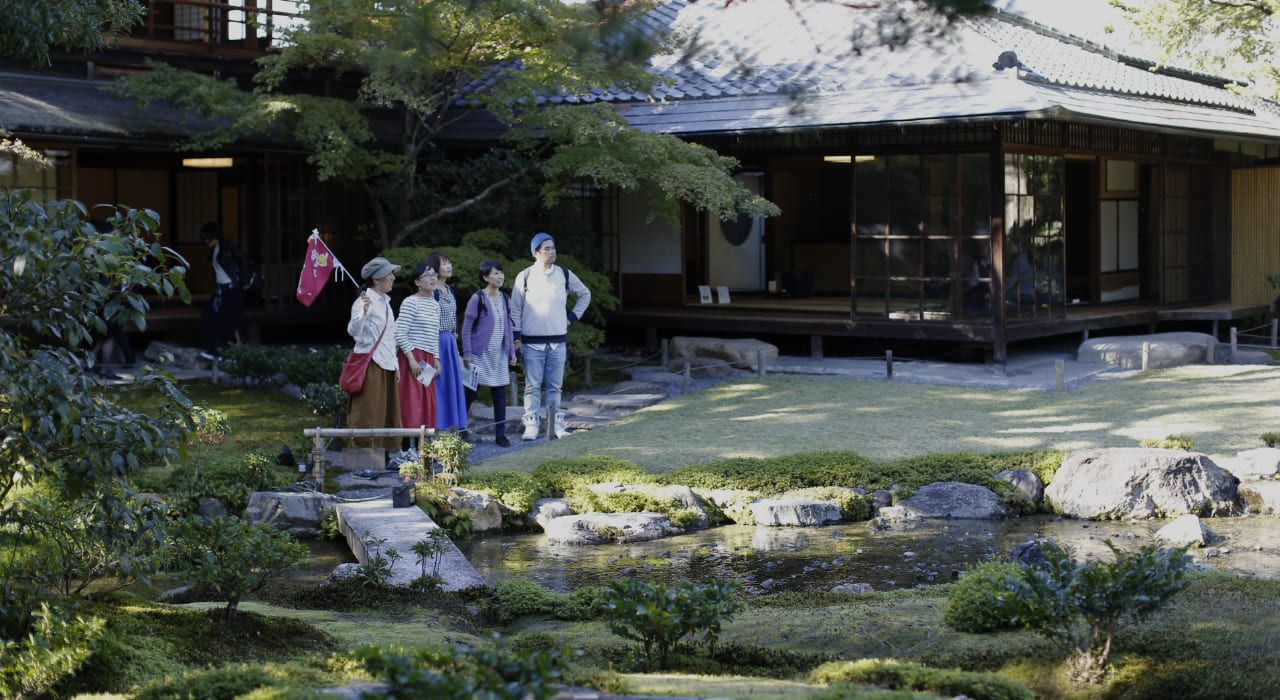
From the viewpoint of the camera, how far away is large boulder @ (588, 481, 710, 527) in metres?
9.95

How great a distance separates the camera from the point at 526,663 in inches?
163

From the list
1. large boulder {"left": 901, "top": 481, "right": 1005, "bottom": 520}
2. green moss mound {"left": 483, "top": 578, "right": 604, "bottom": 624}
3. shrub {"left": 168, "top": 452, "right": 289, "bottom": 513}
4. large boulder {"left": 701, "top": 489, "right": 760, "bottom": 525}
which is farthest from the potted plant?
large boulder {"left": 901, "top": 481, "right": 1005, "bottom": 520}

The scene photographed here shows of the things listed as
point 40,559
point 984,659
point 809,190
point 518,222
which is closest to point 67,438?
point 40,559

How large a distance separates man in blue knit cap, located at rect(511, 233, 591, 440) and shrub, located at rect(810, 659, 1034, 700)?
6920 millimetres

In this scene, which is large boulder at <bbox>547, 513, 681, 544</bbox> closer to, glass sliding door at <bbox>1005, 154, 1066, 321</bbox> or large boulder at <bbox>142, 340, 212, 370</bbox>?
large boulder at <bbox>142, 340, 212, 370</bbox>

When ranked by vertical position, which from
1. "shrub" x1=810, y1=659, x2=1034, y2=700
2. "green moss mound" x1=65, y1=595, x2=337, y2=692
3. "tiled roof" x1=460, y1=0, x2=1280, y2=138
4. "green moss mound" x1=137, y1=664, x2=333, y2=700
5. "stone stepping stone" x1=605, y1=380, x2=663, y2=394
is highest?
"tiled roof" x1=460, y1=0, x2=1280, y2=138

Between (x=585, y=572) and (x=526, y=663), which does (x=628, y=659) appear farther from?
(x=585, y=572)

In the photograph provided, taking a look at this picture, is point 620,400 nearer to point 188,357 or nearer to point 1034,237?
point 188,357

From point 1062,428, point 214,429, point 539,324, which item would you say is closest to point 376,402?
point 214,429

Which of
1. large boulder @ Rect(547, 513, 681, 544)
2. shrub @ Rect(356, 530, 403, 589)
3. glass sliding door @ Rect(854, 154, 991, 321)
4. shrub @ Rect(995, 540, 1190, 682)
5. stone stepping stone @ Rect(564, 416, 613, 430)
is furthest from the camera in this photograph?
glass sliding door @ Rect(854, 154, 991, 321)

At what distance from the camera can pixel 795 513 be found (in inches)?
388

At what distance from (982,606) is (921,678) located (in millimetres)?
1105

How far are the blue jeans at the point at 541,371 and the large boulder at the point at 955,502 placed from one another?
11.6 ft

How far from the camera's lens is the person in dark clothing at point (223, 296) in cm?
1623
